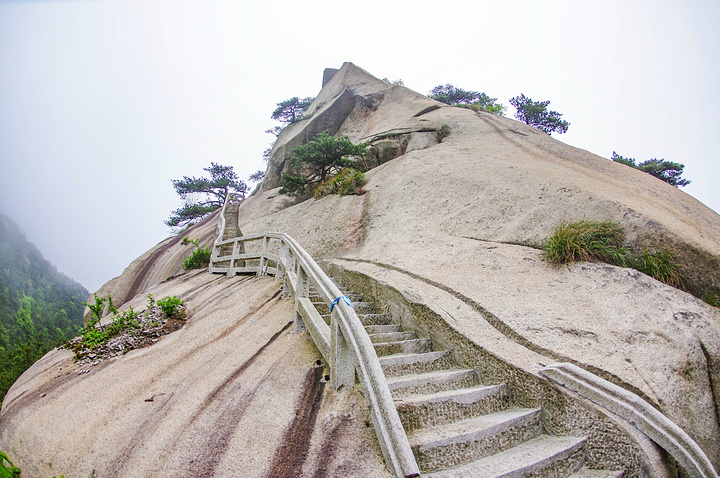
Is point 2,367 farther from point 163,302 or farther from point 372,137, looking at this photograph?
point 372,137

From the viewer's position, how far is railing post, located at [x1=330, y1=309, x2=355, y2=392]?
3.14 meters

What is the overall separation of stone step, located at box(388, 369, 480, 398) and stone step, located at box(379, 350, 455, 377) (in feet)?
0.48

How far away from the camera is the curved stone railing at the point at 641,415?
218cm

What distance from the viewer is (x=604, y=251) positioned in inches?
181

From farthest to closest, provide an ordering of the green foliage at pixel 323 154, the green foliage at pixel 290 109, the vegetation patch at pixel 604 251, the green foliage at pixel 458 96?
1. the green foliage at pixel 290 109
2. the green foliage at pixel 458 96
3. the green foliage at pixel 323 154
4. the vegetation patch at pixel 604 251

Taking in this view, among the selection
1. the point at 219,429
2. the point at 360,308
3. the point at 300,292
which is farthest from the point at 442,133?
the point at 219,429

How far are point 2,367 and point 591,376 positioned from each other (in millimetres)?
22949

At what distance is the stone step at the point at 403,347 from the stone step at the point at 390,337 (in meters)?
0.20

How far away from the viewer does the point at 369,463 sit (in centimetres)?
236

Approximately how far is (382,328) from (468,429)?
1.96 meters

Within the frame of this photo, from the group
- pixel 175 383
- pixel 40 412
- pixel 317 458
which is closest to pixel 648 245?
pixel 317 458

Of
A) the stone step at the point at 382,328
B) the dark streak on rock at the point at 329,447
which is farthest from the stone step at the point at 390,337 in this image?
the dark streak on rock at the point at 329,447

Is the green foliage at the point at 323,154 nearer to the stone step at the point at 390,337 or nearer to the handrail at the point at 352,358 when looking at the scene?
the handrail at the point at 352,358

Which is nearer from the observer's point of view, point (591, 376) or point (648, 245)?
point (591, 376)
